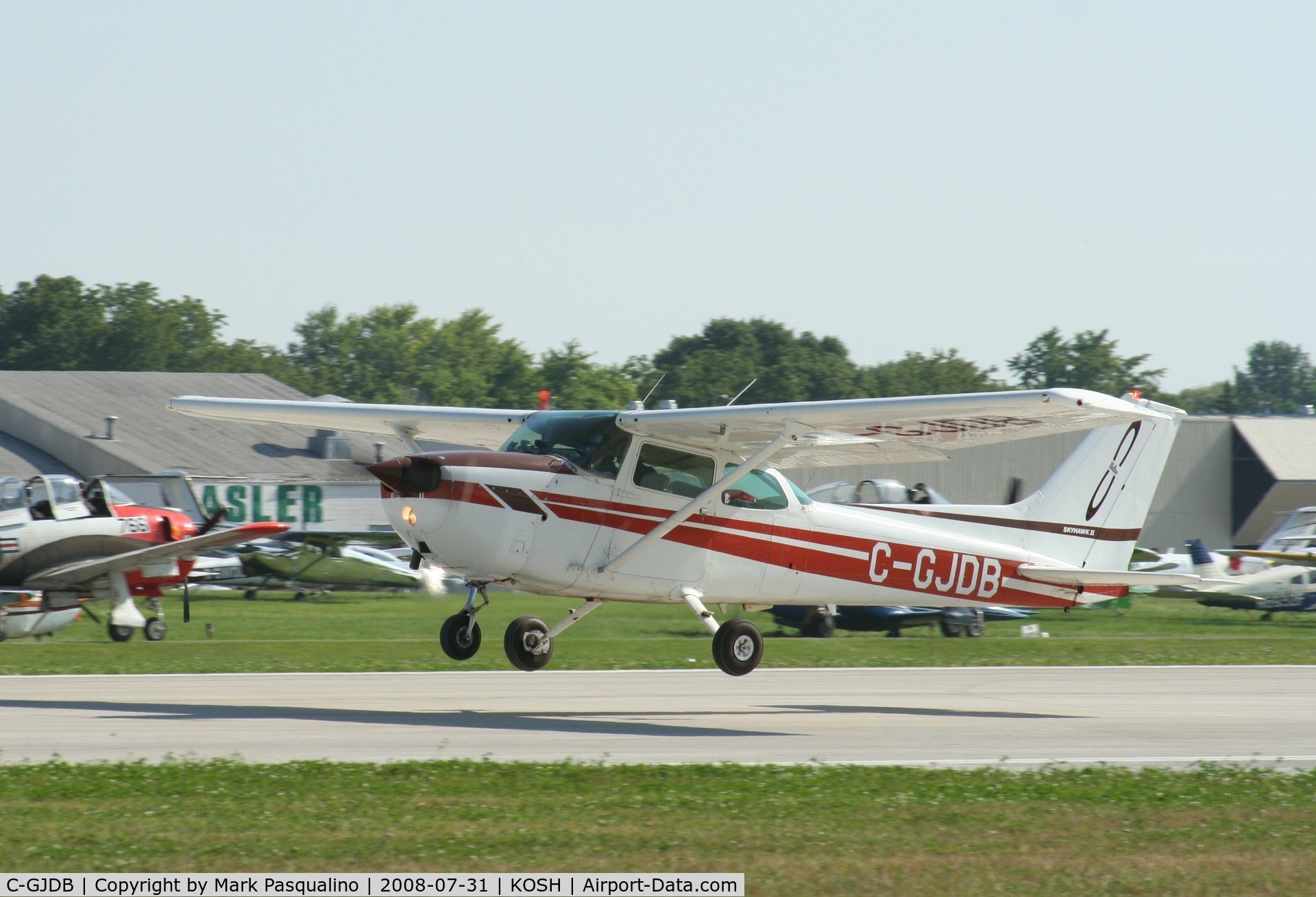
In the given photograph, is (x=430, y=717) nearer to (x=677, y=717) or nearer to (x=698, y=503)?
(x=677, y=717)

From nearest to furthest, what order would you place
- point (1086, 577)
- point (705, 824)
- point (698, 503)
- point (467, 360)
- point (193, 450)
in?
point (705, 824)
point (698, 503)
point (1086, 577)
point (193, 450)
point (467, 360)

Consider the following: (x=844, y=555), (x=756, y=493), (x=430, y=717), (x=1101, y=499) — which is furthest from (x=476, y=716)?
(x=1101, y=499)

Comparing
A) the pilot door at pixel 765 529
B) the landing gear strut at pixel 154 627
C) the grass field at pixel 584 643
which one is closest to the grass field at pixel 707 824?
the pilot door at pixel 765 529

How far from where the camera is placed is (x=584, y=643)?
22594 mm

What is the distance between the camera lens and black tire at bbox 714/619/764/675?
45.4 feet

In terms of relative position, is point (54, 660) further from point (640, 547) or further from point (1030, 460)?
point (1030, 460)

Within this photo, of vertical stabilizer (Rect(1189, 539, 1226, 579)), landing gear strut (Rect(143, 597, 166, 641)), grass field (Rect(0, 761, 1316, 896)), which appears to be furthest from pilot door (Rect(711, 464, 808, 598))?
vertical stabilizer (Rect(1189, 539, 1226, 579))

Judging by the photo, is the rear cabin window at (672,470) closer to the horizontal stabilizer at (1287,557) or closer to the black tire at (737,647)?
the black tire at (737,647)

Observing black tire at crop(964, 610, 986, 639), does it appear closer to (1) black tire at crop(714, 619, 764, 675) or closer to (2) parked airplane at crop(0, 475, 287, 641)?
(2) parked airplane at crop(0, 475, 287, 641)

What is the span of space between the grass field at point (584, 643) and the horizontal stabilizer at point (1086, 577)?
5.03m

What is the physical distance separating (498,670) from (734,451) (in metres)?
5.57

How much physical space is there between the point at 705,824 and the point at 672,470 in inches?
249

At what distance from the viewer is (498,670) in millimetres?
17938

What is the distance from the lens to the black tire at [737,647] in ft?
45.4
